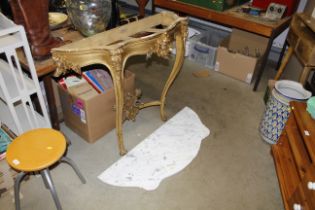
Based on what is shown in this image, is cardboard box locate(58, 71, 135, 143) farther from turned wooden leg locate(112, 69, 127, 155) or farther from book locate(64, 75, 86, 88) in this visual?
turned wooden leg locate(112, 69, 127, 155)

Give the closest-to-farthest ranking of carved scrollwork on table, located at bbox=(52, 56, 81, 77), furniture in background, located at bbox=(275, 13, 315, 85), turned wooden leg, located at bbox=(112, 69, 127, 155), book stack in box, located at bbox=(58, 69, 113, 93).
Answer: carved scrollwork on table, located at bbox=(52, 56, 81, 77) → turned wooden leg, located at bbox=(112, 69, 127, 155) → book stack in box, located at bbox=(58, 69, 113, 93) → furniture in background, located at bbox=(275, 13, 315, 85)

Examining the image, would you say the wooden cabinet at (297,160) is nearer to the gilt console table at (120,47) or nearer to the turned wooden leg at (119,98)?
the gilt console table at (120,47)

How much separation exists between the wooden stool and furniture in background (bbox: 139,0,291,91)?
173 centimetres

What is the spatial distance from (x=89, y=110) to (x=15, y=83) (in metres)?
0.46

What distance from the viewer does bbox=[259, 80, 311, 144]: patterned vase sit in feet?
5.67

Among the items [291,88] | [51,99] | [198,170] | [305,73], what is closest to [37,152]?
[51,99]

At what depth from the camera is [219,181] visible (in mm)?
1662

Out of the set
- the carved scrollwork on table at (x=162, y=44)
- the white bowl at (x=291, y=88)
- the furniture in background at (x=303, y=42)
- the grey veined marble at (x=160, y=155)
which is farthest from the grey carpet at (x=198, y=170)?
the carved scrollwork on table at (x=162, y=44)

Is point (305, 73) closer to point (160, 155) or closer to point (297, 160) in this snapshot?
point (297, 160)

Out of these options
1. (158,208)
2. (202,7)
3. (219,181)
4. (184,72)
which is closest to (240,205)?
(219,181)

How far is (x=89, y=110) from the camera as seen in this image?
5.53 ft

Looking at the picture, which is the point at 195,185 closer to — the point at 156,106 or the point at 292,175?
the point at 292,175

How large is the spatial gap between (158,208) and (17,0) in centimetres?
130

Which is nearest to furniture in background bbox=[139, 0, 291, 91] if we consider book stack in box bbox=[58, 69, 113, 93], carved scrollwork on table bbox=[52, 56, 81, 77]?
book stack in box bbox=[58, 69, 113, 93]
